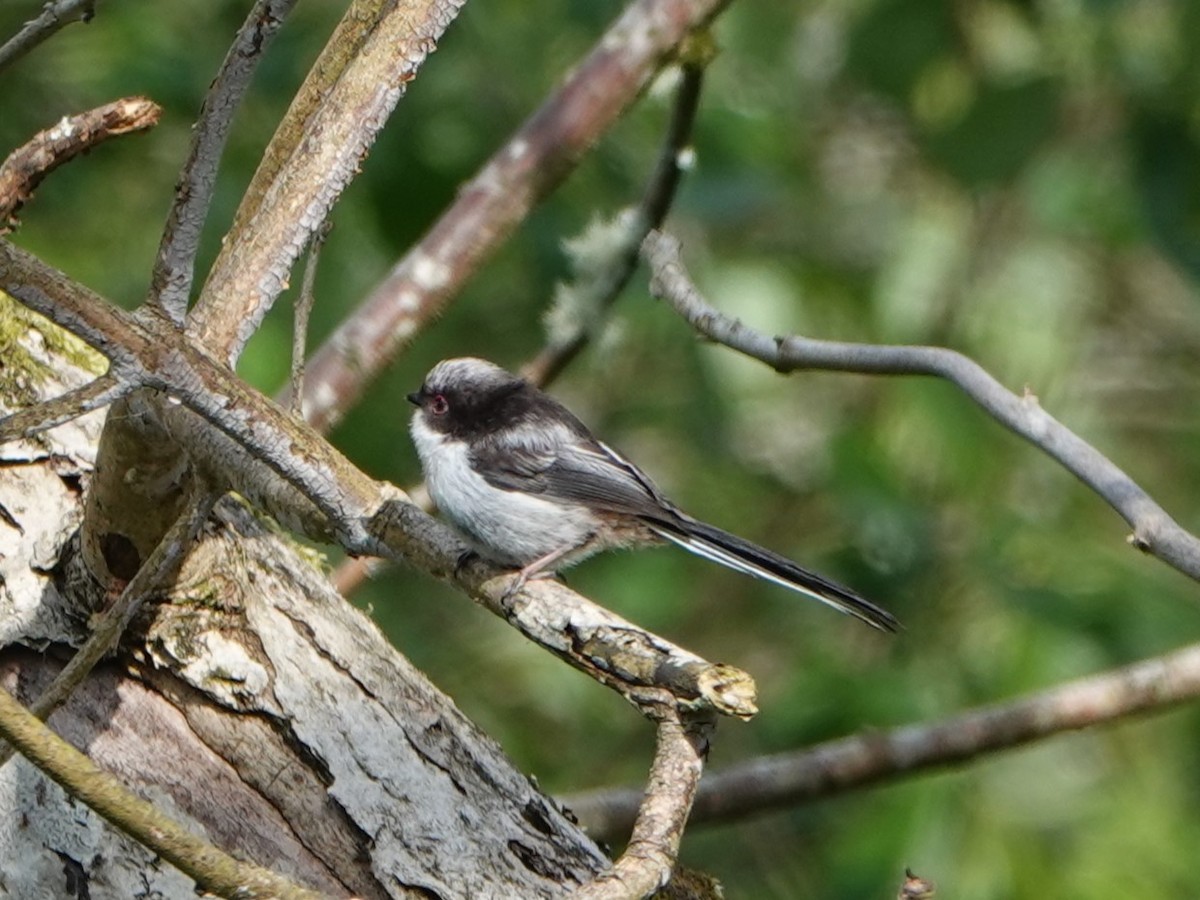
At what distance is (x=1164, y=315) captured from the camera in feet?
24.3

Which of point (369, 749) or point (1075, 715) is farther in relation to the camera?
point (1075, 715)

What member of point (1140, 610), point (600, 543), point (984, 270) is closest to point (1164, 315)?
point (984, 270)

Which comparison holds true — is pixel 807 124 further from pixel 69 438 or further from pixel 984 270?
pixel 69 438

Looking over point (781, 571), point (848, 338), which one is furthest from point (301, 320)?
point (848, 338)

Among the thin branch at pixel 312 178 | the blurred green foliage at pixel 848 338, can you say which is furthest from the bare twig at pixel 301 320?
the blurred green foliage at pixel 848 338

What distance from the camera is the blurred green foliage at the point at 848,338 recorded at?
4293mm

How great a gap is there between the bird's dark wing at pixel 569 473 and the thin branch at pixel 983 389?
819 mm

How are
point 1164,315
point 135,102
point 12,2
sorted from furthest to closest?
point 1164,315 → point 12,2 → point 135,102

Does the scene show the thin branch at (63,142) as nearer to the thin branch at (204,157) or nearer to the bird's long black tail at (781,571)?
the thin branch at (204,157)

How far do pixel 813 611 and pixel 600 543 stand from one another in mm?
2486

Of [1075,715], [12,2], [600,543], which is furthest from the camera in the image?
[12,2]

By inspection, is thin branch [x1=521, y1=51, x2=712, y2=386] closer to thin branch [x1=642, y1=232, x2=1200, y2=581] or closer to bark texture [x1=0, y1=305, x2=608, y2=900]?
thin branch [x1=642, y1=232, x2=1200, y2=581]

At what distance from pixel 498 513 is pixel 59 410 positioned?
1517 millimetres

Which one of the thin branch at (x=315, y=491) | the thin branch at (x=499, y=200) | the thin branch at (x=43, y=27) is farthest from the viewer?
the thin branch at (x=499, y=200)
